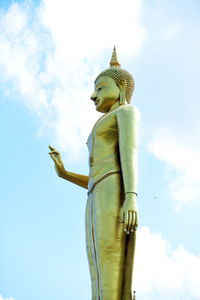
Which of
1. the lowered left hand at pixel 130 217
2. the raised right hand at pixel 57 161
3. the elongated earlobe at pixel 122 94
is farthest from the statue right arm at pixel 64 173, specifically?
the lowered left hand at pixel 130 217

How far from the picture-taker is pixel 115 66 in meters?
9.30

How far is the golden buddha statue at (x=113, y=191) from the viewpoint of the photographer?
738 cm

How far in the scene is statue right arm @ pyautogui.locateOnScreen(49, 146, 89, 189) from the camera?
920cm

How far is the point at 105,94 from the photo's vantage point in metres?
8.88

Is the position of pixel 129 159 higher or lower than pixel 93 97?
lower

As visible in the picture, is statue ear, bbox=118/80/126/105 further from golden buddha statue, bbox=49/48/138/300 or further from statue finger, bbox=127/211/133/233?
statue finger, bbox=127/211/133/233

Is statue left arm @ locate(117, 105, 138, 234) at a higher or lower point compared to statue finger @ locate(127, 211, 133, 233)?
higher

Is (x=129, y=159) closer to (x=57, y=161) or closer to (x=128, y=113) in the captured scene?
(x=128, y=113)

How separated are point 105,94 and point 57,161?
133 cm

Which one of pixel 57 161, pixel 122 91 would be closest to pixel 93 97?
pixel 122 91

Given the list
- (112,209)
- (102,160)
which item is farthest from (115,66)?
(112,209)

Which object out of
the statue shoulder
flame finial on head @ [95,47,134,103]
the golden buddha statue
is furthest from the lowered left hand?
flame finial on head @ [95,47,134,103]

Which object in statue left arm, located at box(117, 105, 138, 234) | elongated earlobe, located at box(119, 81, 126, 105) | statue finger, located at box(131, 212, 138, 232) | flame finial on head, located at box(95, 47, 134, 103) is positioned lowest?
statue finger, located at box(131, 212, 138, 232)

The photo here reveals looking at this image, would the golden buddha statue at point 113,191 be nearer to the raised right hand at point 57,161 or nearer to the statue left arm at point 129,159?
the statue left arm at point 129,159
